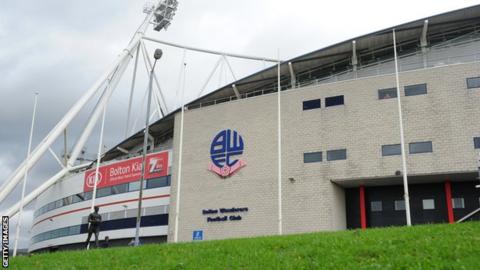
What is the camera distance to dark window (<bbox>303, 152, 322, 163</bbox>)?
3653 centimetres

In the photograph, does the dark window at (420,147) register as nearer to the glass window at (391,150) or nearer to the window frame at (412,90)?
the glass window at (391,150)

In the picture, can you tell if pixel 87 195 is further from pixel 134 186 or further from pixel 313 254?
pixel 313 254

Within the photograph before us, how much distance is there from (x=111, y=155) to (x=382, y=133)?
37742 millimetres

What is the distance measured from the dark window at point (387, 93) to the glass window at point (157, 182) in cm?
2017

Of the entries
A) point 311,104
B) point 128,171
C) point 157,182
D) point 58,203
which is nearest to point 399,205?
point 311,104

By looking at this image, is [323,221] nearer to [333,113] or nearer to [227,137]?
[333,113]

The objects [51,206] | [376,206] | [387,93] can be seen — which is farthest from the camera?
[51,206]

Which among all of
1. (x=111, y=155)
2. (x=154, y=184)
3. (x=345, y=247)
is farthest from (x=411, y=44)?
(x=111, y=155)

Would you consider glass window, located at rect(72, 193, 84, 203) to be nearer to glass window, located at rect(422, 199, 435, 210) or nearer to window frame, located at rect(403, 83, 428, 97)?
glass window, located at rect(422, 199, 435, 210)

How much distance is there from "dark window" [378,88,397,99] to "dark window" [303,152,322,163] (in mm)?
Answer: 5655

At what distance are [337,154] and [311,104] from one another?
14.3 ft

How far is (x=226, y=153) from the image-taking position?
4022 centimetres

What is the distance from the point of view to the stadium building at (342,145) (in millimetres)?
→ 33750

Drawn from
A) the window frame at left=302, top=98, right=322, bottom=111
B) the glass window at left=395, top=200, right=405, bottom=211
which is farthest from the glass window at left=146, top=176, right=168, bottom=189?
the glass window at left=395, top=200, right=405, bottom=211
